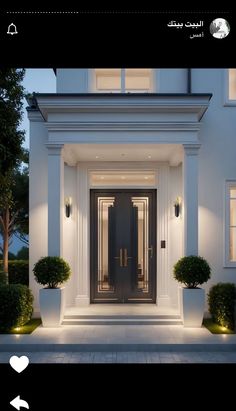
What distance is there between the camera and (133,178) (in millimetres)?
9195

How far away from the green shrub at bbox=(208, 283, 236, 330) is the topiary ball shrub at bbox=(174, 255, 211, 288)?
547mm

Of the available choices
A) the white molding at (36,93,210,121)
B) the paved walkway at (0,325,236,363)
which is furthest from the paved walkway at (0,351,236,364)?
the white molding at (36,93,210,121)

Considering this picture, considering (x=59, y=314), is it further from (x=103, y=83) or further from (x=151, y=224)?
(x=103, y=83)

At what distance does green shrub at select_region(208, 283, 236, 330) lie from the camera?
7281mm

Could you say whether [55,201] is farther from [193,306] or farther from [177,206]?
[193,306]

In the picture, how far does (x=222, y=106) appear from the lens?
334 inches

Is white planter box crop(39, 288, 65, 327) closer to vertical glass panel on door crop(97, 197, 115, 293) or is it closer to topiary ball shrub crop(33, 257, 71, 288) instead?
→ topiary ball shrub crop(33, 257, 71, 288)

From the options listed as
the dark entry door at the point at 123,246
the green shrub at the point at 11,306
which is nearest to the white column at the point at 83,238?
the dark entry door at the point at 123,246

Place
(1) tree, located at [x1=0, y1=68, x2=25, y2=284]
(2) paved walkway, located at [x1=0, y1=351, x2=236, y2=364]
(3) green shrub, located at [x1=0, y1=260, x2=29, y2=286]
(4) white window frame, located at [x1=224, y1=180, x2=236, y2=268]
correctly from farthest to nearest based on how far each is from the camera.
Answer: (3) green shrub, located at [x1=0, y1=260, x2=29, y2=286] < (4) white window frame, located at [x1=224, y1=180, x2=236, y2=268] < (1) tree, located at [x1=0, y1=68, x2=25, y2=284] < (2) paved walkway, located at [x1=0, y1=351, x2=236, y2=364]

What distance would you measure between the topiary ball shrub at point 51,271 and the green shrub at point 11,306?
17.8 inches

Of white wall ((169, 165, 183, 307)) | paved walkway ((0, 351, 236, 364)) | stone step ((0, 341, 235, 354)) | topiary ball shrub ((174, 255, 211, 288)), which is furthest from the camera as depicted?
white wall ((169, 165, 183, 307))
